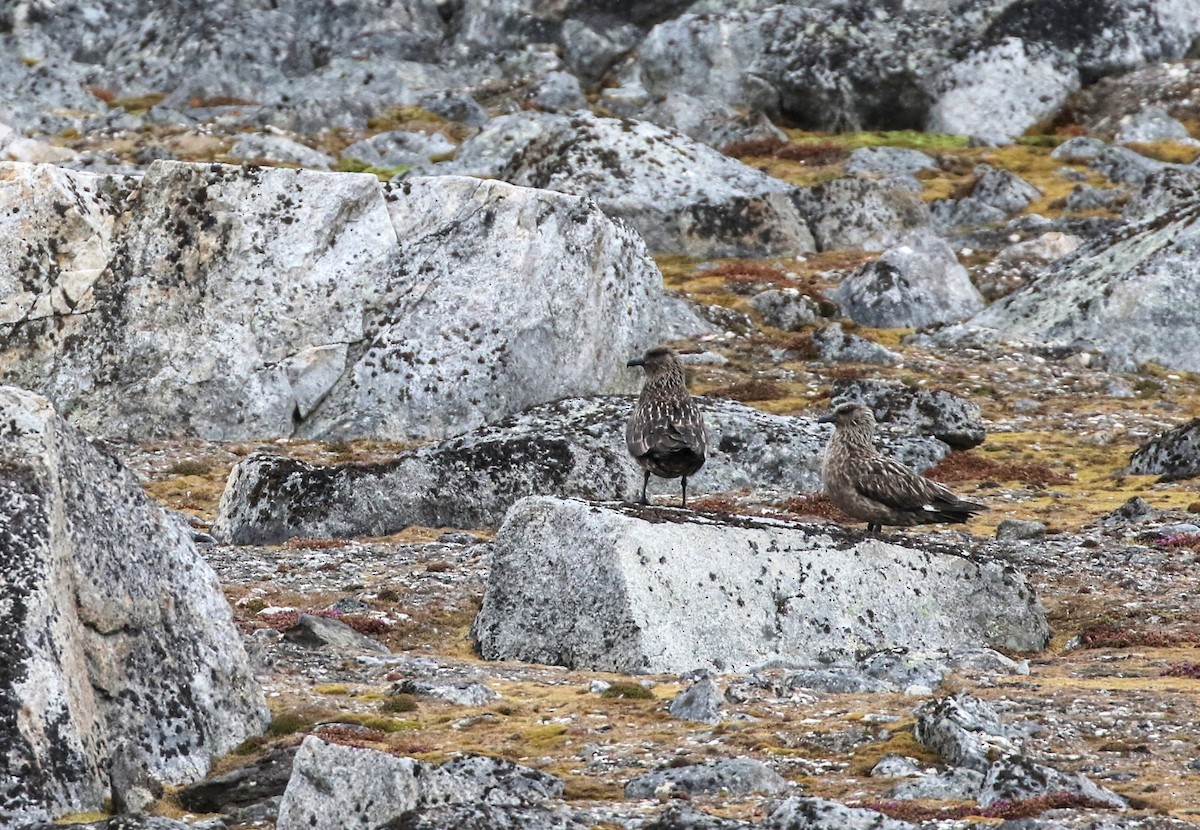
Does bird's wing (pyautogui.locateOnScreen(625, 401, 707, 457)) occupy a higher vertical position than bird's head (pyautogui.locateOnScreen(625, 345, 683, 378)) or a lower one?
lower

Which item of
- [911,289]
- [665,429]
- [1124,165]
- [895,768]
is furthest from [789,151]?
[895,768]

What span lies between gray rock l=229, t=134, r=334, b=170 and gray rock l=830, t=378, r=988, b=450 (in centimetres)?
3453

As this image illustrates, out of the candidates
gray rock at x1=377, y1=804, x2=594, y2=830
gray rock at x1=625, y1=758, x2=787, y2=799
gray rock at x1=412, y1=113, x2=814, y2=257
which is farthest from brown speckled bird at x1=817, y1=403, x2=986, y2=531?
gray rock at x1=412, y1=113, x2=814, y2=257

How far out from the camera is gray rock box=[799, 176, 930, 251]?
169 ft

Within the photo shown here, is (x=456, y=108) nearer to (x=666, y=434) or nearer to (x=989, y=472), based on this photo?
(x=989, y=472)

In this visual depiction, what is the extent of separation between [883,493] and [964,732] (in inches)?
309

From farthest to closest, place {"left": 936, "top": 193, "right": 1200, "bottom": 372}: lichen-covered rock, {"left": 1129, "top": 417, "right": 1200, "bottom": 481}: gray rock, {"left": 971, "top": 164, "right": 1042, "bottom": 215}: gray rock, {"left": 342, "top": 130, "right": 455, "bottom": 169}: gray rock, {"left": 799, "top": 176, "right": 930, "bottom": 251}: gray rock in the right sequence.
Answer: {"left": 342, "top": 130, "right": 455, "bottom": 169}: gray rock, {"left": 971, "top": 164, "right": 1042, "bottom": 215}: gray rock, {"left": 799, "top": 176, "right": 930, "bottom": 251}: gray rock, {"left": 936, "top": 193, "right": 1200, "bottom": 372}: lichen-covered rock, {"left": 1129, "top": 417, "right": 1200, "bottom": 481}: gray rock

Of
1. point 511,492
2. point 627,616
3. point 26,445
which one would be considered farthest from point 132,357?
point 26,445

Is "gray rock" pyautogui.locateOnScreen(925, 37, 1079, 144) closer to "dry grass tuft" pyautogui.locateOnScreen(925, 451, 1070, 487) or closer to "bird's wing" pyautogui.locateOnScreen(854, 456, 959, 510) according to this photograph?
"dry grass tuft" pyautogui.locateOnScreen(925, 451, 1070, 487)

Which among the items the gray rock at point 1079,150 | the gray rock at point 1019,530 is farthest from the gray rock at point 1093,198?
the gray rock at point 1019,530

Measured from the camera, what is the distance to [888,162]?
64.7 m

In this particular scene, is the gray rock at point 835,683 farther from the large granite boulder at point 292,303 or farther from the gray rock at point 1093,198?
the gray rock at point 1093,198

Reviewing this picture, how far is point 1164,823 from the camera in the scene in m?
10.2

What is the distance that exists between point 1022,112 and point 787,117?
10.5m
